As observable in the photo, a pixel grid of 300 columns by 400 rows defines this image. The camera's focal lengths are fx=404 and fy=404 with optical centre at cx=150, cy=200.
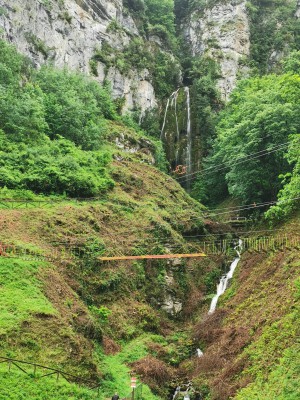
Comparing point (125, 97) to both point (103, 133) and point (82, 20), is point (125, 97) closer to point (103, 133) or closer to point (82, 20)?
point (82, 20)

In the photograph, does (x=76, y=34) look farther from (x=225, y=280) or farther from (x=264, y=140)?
(x=225, y=280)

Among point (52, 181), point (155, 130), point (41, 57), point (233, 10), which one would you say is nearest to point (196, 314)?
point (52, 181)

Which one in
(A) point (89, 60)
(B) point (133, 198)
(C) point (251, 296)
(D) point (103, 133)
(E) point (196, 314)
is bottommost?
(E) point (196, 314)

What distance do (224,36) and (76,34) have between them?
900 inches

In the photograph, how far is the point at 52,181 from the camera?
922 inches

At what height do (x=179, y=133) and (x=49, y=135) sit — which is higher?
(x=179, y=133)

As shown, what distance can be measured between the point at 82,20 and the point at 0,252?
127ft

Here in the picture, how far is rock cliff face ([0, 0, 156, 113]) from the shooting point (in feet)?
124

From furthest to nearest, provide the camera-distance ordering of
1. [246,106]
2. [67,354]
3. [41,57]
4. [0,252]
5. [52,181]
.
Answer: [41,57] < [246,106] < [52,181] < [0,252] < [67,354]

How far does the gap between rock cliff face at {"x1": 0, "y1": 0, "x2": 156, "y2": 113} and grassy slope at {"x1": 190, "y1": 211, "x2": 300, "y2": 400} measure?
94.4 ft

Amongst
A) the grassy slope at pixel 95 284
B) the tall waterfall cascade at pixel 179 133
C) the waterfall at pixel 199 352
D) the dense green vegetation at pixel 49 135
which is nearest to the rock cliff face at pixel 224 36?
the tall waterfall cascade at pixel 179 133

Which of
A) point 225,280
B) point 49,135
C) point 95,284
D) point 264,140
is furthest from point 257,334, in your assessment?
point 49,135

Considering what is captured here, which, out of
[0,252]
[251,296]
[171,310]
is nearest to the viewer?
[0,252]

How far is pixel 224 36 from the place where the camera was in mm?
57281
